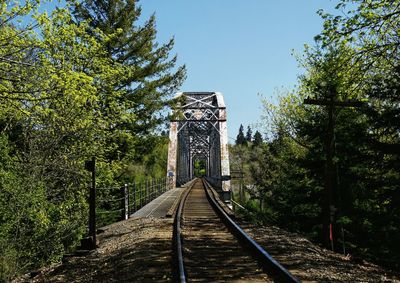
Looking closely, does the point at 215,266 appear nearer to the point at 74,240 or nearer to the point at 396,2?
the point at 396,2

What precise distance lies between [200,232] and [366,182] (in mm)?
8200

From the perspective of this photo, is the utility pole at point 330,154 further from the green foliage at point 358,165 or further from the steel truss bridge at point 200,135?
the steel truss bridge at point 200,135

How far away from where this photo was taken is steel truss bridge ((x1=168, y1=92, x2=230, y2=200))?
30266 mm

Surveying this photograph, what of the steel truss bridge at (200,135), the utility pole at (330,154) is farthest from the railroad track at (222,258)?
the steel truss bridge at (200,135)

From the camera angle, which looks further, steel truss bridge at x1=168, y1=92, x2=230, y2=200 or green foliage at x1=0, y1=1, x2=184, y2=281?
steel truss bridge at x1=168, y1=92, x2=230, y2=200

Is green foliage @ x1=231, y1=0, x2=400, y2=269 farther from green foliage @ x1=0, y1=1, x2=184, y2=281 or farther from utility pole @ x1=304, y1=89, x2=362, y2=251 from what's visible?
green foliage @ x1=0, y1=1, x2=184, y2=281

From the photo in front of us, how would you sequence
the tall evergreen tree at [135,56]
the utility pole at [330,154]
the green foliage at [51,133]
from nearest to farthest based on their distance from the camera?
1. the green foliage at [51,133]
2. the utility pole at [330,154]
3. the tall evergreen tree at [135,56]

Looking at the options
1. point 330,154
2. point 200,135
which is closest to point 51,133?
point 330,154

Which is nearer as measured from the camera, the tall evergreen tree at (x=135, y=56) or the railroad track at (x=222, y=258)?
the railroad track at (x=222, y=258)

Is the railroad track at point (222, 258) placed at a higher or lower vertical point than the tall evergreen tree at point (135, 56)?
lower

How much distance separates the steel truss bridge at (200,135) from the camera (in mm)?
30266

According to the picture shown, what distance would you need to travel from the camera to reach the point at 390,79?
14.3 m

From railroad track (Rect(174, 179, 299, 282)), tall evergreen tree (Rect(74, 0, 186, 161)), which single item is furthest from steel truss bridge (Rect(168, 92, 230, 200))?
railroad track (Rect(174, 179, 299, 282))

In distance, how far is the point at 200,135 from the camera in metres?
91.8
